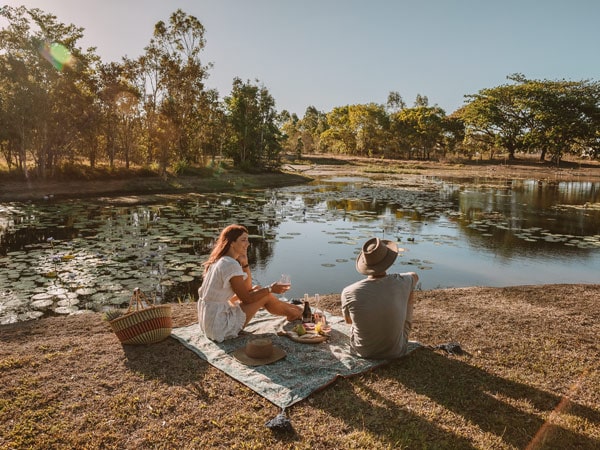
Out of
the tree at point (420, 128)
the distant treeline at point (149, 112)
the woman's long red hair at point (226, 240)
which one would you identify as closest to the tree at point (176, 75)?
the distant treeline at point (149, 112)

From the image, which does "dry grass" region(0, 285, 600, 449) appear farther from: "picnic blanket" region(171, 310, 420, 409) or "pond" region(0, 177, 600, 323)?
"pond" region(0, 177, 600, 323)

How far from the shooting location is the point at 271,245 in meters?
12.4

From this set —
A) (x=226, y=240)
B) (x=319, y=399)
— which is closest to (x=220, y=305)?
(x=226, y=240)

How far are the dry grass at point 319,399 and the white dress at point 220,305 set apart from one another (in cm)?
40

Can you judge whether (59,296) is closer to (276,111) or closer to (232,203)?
(232,203)

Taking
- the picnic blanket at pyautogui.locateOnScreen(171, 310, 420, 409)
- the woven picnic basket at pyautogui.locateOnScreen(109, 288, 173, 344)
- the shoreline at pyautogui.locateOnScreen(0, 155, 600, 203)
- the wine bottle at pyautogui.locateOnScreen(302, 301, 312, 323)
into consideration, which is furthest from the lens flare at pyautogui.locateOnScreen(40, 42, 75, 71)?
→ the wine bottle at pyautogui.locateOnScreen(302, 301, 312, 323)

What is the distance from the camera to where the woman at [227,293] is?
15.3 feet

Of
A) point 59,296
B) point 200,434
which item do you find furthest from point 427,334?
point 59,296

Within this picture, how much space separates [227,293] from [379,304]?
178 cm

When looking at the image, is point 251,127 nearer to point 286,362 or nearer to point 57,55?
point 57,55

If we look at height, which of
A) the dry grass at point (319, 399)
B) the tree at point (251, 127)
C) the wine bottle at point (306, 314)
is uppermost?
the tree at point (251, 127)

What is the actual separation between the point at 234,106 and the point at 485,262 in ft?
96.9

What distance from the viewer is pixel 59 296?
7.18m

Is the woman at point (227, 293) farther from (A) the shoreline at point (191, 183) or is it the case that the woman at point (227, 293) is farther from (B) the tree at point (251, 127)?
(B) the tree at point (251, 127)
